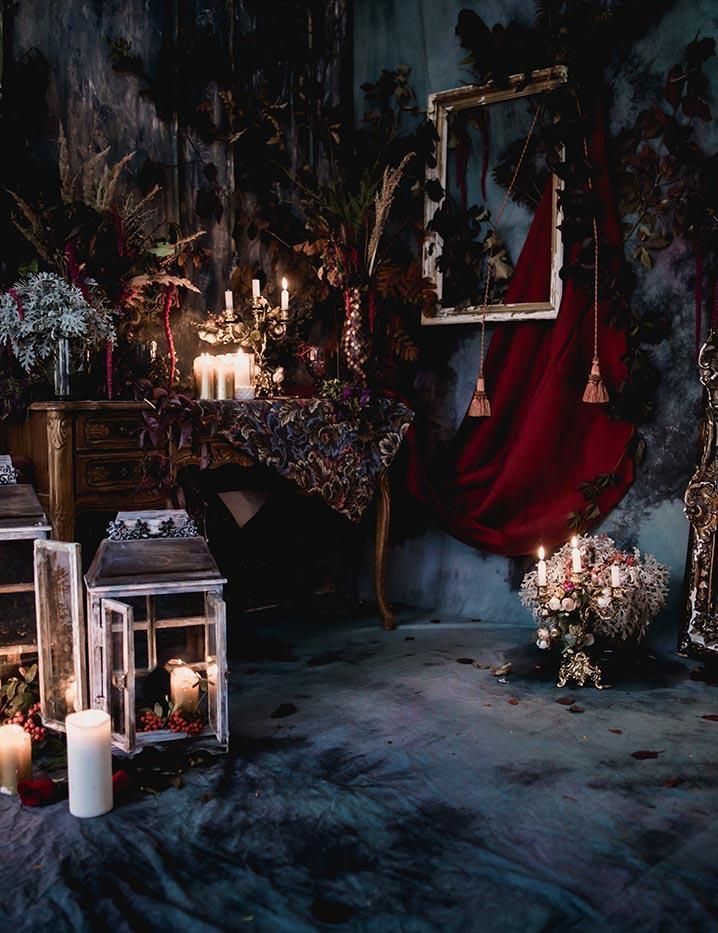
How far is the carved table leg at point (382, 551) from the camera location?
408 centimetres

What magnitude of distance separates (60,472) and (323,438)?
1067 millimetres

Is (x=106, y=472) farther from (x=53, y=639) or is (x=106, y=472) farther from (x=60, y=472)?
(x=53, y=639)

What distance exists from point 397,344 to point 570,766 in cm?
215

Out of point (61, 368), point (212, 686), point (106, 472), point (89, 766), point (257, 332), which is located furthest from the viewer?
point (257, 332)

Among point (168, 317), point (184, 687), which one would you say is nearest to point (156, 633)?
point (184, 687)

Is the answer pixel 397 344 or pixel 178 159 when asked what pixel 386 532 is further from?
pixel 178 159

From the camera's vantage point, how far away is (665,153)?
3.69 metres

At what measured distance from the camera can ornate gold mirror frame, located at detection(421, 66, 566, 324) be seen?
3.90m

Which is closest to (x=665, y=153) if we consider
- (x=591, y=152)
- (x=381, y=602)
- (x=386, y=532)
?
(x=591, y=152)

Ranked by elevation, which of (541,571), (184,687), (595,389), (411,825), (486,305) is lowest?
(411,825)

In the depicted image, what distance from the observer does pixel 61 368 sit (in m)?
3.30

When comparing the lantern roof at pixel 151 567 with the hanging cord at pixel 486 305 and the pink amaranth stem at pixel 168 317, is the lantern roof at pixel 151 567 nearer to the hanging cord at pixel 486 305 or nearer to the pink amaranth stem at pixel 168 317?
the pink amaranth stem at pixel 168 317

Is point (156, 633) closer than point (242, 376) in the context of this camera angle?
Yes

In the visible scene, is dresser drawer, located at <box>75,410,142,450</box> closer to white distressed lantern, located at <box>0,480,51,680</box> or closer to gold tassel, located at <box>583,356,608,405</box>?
white distressed lantern, located at <box>0,480,51,680</box>
